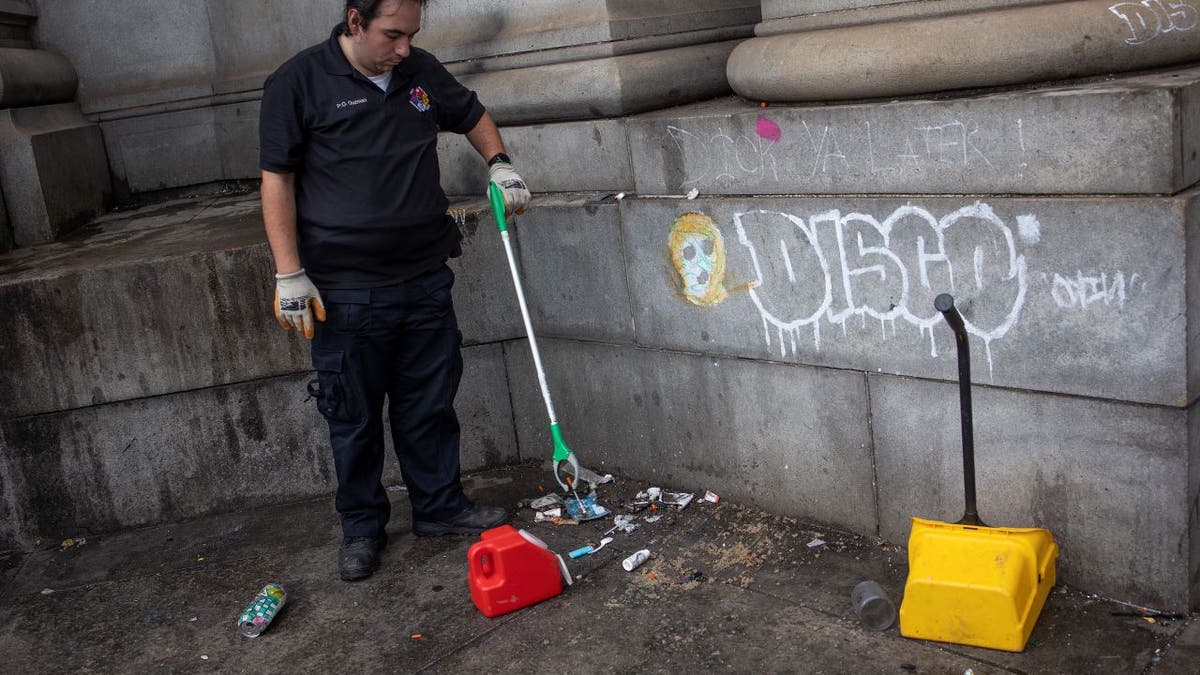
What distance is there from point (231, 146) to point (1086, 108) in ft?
15.8

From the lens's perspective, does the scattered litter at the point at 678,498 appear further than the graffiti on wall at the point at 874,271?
Yes

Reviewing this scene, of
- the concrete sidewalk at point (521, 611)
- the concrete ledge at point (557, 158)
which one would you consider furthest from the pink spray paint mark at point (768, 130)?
the concrete sidewalk at point (521, 611)

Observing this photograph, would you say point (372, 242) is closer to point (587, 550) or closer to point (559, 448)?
point (559, 448)

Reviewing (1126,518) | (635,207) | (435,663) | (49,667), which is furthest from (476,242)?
(1126,518)

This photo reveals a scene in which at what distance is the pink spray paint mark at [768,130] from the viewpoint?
398 cm

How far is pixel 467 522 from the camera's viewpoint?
4.45m

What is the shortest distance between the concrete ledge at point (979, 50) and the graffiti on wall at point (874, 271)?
42 cm

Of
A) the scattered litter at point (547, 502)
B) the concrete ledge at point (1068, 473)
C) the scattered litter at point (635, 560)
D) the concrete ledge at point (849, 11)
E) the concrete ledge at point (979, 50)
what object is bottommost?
the scattered litter at point (635, 560)

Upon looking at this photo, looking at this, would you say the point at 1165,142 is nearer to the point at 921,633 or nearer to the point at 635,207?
the point at 921,633

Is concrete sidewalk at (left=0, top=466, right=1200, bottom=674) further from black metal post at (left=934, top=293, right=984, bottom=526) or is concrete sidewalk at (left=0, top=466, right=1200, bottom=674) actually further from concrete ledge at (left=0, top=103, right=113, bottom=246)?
concrete ledge at (left=0, top=103, right=113, bottom=246)

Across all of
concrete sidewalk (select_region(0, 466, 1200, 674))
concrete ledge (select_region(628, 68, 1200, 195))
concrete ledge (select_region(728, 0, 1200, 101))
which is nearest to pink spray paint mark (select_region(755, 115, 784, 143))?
concrete ledge (select_region(628, 68, 1200, 195))

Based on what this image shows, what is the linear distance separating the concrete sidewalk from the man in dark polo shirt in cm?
31

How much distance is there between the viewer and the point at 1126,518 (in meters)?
3.37

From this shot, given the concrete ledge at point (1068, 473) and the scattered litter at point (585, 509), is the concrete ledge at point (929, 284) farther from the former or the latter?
the scattered litter at point (585, 509)
